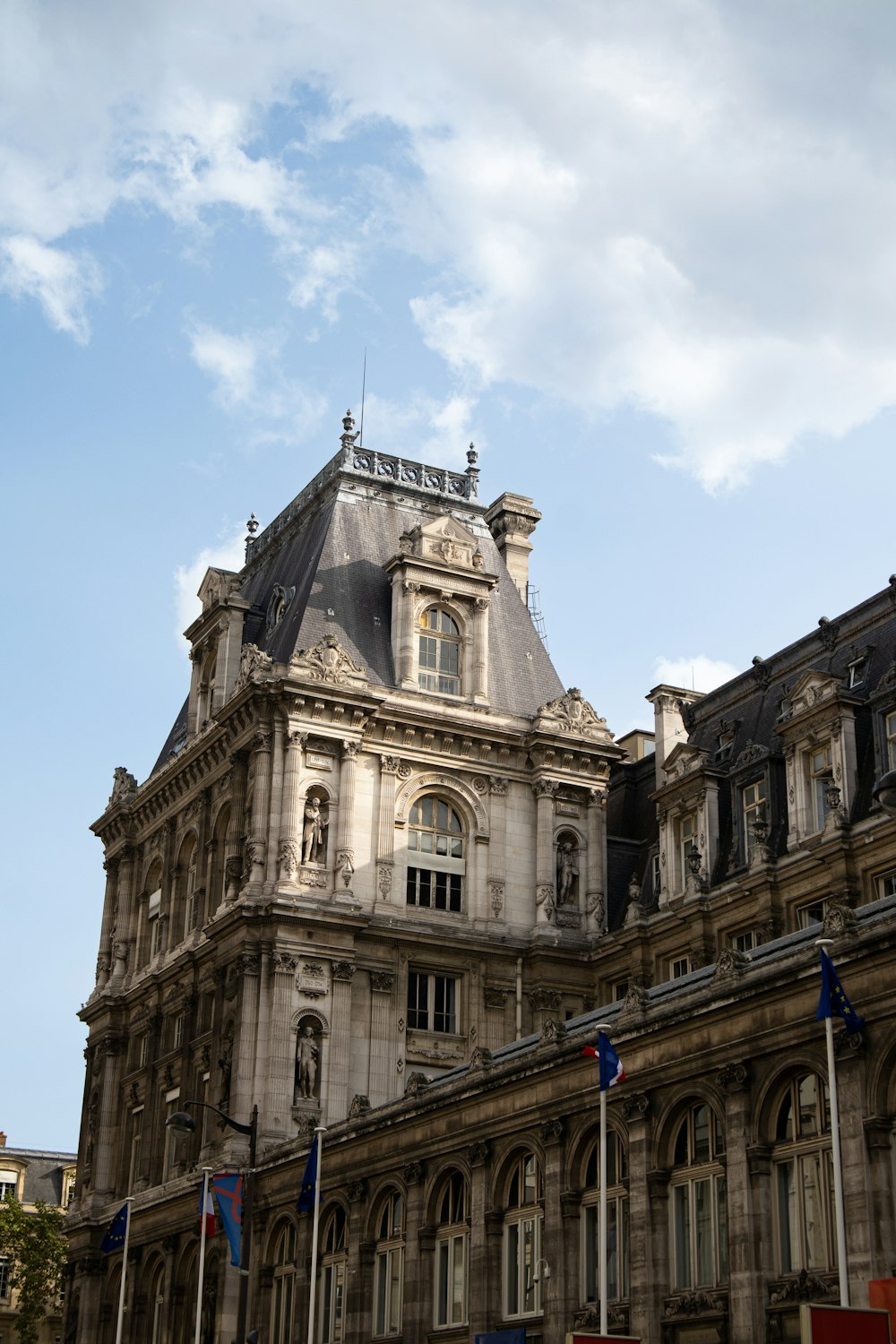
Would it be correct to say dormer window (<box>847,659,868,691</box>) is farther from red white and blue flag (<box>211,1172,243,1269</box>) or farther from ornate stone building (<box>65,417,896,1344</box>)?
red white and blue flag (<box>211,1172,243,1269</box>)

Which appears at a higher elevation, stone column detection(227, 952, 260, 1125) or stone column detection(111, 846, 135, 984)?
stone column detection(111, 846, 135, 984)

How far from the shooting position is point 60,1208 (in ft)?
338

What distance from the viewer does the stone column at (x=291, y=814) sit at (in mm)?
57125

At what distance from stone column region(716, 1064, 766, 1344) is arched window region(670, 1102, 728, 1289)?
2.10 feet

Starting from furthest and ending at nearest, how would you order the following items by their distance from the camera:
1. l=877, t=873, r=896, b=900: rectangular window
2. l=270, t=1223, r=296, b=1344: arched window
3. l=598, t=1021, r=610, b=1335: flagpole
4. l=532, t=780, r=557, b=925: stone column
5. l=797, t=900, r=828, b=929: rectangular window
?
l=532, t=780, r=557, b=925: stone column
l=797, t=900, r=828, b=929: rectangular window
l=270, t=1223, r=296, b=1344: arched window
l=877, t=873, r=896, b=900: rectangular window
l=598, t=1021, r=610, b=1335: flagpole

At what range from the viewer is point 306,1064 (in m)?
55.2

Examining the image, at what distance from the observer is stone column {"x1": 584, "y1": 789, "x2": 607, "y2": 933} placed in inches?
2438

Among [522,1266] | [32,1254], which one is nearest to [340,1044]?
[522,1266]

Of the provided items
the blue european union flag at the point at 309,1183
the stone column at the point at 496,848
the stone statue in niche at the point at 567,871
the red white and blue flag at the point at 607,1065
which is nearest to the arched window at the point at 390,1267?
the blue european union flag at the point at 309,1183

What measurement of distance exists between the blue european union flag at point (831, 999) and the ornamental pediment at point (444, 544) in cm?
3478

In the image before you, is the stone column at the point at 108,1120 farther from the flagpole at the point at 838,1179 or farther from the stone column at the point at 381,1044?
the flagpole at the point at 838,1179

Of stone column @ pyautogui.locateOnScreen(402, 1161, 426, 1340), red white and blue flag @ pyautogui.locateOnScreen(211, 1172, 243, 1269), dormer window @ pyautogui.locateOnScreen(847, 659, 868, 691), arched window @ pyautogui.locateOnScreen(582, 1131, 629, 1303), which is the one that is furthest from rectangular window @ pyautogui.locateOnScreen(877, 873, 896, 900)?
red white and blue flag @ pyautogui.locateOnScreen(211, 1172, 243, 1269)

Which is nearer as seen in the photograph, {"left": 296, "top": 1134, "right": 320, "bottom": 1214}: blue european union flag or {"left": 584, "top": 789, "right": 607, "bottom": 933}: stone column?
{"left": 296, "top": 1134, "right": 320, "bottom": 1214}: blue european union flag

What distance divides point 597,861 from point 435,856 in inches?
234
